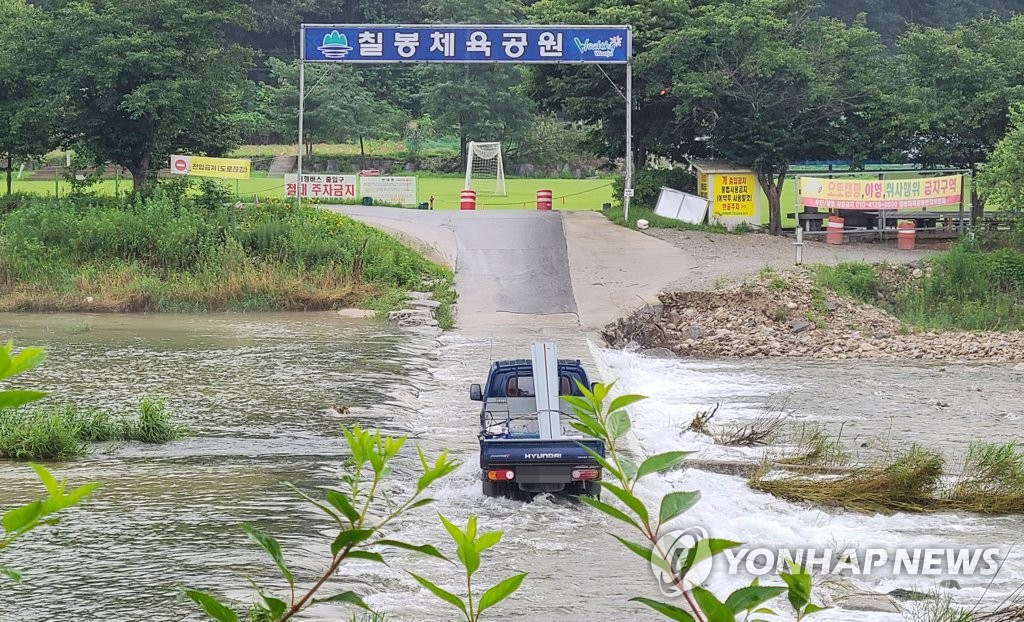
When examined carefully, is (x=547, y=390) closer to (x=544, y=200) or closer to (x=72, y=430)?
(x=72, y=430)

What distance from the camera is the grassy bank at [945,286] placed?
28828mm

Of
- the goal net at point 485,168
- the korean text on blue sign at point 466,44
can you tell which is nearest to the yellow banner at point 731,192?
the korean text on blue sign at point 466,44

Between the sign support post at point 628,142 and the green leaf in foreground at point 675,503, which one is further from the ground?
the sign support post at point 628,142

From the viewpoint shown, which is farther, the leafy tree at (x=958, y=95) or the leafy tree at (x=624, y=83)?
the leafy tree at (x=624, y=83)

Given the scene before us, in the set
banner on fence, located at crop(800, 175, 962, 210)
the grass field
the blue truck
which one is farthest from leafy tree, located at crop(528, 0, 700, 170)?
the blue truck

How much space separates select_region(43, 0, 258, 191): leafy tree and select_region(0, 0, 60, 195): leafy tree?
0.59 m

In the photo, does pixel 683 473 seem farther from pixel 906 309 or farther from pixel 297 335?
A: pixel 906 309

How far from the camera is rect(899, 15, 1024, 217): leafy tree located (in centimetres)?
3422

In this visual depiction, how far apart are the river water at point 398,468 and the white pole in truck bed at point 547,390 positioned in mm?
784

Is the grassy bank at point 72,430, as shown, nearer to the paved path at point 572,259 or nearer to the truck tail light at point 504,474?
the truck tail light at point 504,474

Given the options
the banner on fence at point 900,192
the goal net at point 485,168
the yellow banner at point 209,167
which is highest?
the goal net at point 485,168

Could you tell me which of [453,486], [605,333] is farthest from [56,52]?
[453,486]

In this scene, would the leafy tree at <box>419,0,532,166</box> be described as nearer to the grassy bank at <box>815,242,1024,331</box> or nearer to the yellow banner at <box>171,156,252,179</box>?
the yellow banner at <box>171,156,252,179</box>

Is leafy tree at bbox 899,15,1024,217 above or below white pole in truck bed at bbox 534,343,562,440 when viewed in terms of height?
above
